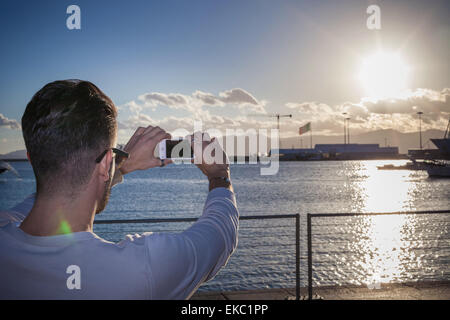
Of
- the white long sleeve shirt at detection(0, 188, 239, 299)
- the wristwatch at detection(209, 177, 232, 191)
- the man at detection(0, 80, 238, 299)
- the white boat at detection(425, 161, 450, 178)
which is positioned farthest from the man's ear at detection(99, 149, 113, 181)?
the white boat at detection(425, 161, 450, 178)

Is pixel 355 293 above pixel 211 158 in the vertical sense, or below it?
below

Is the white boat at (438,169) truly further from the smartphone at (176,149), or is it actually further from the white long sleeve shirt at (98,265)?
the white long sleeve shirt at (98,265)

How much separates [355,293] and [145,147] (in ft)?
15.8

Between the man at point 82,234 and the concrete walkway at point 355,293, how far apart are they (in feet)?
13.8

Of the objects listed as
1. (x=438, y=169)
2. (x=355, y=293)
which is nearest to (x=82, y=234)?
(x=355, y=293)

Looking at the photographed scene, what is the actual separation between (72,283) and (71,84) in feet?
1.71

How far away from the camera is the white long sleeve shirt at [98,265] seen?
2.77ft

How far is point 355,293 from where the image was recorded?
16.6ft

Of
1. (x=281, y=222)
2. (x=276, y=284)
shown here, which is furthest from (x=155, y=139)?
(x=281, y=222)

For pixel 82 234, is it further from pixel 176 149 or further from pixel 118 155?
pixel 176 149

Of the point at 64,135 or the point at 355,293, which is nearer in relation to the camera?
the point at 64,135

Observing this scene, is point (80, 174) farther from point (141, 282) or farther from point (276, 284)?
point (276, 284)

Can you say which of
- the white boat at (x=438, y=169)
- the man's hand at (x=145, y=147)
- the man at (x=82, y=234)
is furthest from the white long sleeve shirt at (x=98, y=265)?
the white boat at (x=438, y=169)

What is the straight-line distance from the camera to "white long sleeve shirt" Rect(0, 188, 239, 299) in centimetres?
85
